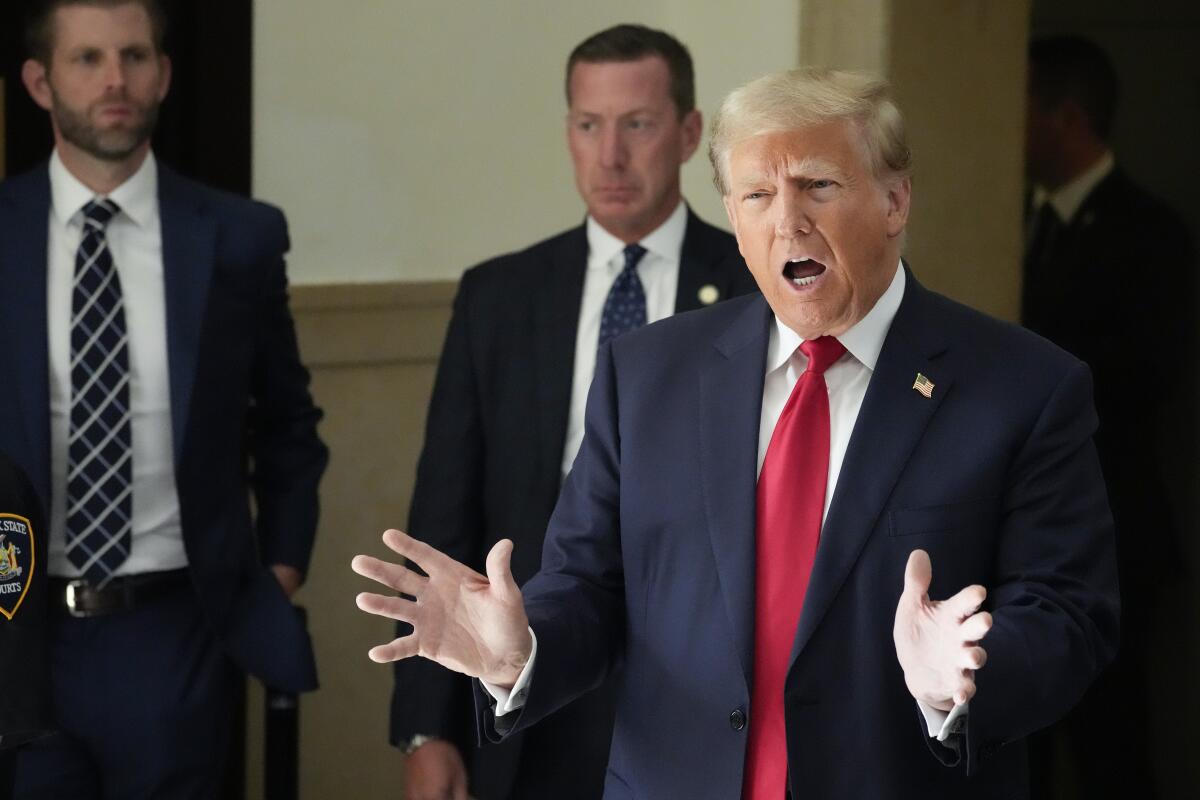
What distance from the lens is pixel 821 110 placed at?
2.14 m

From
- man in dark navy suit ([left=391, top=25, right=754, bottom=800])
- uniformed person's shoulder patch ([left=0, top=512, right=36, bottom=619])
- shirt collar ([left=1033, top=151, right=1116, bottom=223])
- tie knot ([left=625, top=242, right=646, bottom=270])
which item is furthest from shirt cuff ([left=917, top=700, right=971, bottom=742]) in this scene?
shirt collar ([left=1033, top=151, right=1116, bottom=223])

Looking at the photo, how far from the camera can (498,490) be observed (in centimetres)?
324

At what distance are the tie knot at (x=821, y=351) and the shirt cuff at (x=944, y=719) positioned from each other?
0.43 m

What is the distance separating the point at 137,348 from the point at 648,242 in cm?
90

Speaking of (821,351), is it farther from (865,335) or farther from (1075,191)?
(1075,191)

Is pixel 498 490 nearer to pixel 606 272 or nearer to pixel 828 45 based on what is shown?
pixel 606 272

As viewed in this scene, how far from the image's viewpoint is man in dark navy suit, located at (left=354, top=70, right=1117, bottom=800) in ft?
6.81

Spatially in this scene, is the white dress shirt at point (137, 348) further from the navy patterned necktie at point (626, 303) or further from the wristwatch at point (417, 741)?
the navy patterned necktie at point (626, 303)

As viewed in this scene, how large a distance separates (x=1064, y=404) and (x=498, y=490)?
131cm

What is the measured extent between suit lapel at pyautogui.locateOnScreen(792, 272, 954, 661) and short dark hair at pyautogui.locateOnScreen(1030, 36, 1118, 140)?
7.12 feet

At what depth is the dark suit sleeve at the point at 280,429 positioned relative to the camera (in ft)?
11.2

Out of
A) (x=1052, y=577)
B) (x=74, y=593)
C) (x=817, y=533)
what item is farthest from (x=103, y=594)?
(x=1052, y=577)

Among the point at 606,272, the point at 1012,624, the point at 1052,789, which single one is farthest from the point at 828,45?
the point at 1012,624

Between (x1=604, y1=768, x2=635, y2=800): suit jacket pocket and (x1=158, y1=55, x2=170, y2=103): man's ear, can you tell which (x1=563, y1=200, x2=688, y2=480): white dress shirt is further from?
(x1=604, y1=768, x2=635, y2=800): suit jacket pocket
